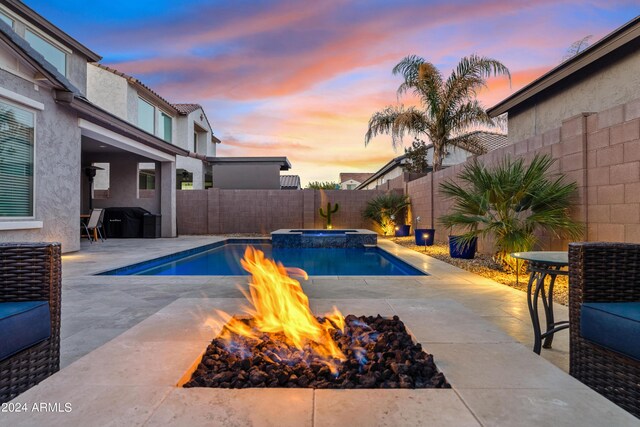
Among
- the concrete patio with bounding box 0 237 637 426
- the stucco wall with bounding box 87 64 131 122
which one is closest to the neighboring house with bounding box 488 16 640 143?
the concrete patio with bounding box 0 237 637 426

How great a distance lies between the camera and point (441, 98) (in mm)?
11750

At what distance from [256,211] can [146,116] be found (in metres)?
6.65

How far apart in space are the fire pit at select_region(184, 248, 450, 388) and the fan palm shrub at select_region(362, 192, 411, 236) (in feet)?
35.2

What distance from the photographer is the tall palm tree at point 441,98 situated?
11211mm

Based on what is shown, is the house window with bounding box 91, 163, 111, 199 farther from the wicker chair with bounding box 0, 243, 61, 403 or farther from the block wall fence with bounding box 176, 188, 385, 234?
the wicker chair with bounding box 0, 243, 61, 403

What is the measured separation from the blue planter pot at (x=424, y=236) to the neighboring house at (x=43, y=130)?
310 inches

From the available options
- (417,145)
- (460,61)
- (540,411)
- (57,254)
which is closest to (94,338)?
(57,254)

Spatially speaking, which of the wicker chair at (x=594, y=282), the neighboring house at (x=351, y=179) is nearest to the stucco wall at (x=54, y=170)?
the wicker chair at (x=594, y=282)

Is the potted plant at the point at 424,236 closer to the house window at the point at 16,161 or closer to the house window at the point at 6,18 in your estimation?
the house window at the point at 16,161

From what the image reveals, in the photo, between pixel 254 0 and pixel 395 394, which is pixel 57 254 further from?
pixel 254 0

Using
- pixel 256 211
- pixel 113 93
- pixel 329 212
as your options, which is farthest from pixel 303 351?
pixel 113 93

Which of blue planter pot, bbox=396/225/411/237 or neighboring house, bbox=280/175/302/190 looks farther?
neighboring house, bbox=280/175/302/190

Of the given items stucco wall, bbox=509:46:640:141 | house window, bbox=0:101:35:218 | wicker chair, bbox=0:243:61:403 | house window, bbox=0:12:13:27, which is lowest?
wicker chair, bbox=0:243:61:403

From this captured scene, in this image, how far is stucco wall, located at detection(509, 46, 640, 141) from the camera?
21.1 feet
